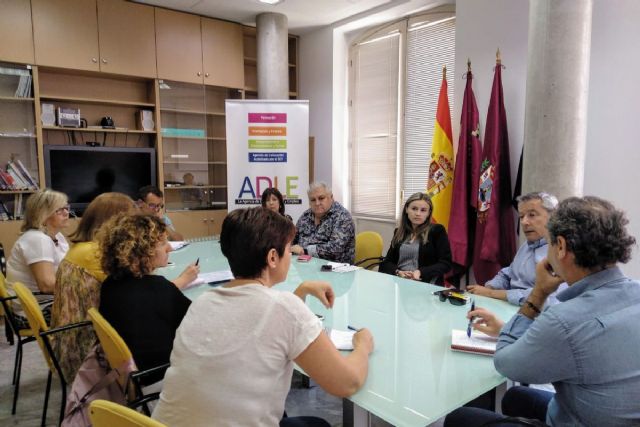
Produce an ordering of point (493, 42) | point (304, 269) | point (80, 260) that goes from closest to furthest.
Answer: point (80, 260)
point (304, 269)
point (493, 42)

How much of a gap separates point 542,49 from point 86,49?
4.14 m

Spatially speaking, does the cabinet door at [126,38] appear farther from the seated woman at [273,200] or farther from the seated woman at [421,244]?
the seated woman at [421,244]

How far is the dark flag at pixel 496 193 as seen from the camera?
3.62m

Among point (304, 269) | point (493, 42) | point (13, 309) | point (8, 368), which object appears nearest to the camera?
point (13, 309)

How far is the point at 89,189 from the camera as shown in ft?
15.5

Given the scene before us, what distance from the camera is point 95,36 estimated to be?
4516 millimetres

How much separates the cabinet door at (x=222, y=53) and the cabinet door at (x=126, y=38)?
60 centimetres

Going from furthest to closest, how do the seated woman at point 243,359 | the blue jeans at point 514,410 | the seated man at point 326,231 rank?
the seated man at point 326,231
the blue jeans at point 514,410
the seated woman at point 243,359

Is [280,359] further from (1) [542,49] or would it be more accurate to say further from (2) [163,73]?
(2) [163,73]

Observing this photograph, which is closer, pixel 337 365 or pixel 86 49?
pixel 337 365

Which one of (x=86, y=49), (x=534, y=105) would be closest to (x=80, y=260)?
(x=534, y=105)

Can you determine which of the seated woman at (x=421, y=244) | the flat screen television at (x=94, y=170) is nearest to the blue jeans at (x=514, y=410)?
the seated woman at (x=421, y=244)

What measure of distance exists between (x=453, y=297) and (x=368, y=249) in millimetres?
1641

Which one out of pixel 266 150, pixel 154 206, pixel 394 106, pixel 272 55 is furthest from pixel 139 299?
pixel 272 55
